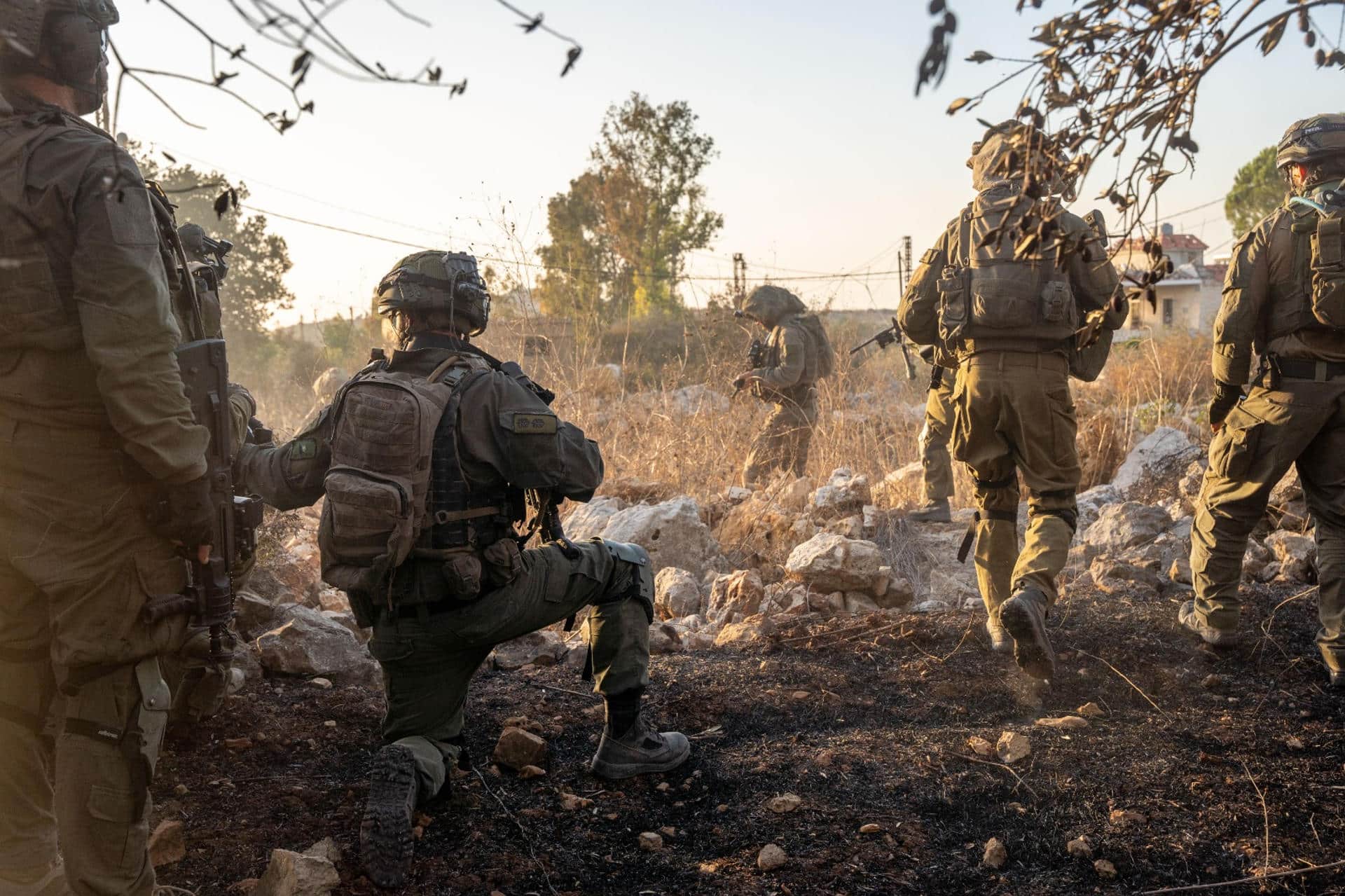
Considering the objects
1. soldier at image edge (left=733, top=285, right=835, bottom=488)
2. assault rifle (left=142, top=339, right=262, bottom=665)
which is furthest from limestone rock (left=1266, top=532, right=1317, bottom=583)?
assault rifle (left=142, top=339, right=262, bottom=665)

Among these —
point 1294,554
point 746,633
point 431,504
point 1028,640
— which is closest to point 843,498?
point 746,633

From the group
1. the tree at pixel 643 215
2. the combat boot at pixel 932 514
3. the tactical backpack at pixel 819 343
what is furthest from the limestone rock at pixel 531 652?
the tree at pixel 643 215

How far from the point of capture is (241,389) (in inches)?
107

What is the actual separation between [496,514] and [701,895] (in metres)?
1.12

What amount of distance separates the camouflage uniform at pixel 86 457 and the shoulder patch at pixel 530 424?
0.78 metres

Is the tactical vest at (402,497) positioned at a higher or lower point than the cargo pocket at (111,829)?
higher

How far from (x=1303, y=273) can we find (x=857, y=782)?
8.02ft

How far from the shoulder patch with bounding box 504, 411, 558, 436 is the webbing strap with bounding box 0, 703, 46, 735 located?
4.19 ft

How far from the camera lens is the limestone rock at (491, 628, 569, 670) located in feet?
14.4

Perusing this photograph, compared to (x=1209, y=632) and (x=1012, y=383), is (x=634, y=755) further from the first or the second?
(x=1209, y=632)

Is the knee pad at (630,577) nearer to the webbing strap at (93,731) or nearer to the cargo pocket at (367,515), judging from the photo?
the cargo pocket at (367,515)

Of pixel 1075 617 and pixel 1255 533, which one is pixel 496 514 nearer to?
pixel 1075 617

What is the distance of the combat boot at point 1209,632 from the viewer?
4016 mm

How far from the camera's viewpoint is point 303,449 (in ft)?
9.08
